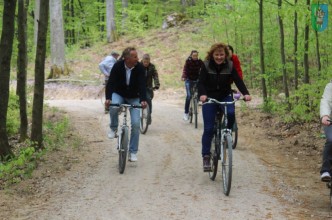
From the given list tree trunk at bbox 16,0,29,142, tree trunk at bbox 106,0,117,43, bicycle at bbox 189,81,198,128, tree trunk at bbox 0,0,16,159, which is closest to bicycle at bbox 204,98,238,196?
tree trunk at bbox 0,0,16,159

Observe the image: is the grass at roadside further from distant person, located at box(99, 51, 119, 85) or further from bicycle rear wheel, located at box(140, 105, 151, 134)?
distant person, located at box(99, 51, 119, 85)

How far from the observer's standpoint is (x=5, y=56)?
8.95m

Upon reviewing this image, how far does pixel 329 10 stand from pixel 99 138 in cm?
651

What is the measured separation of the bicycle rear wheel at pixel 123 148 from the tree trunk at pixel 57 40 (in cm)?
1741

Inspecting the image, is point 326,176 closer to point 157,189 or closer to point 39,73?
point 157,189

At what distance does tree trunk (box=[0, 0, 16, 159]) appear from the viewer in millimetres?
8758

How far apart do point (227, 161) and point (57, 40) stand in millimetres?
19655

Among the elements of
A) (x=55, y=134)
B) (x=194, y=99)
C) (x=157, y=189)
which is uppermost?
(x=194, y=99)

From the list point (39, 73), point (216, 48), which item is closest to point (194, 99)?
point (39, 73)

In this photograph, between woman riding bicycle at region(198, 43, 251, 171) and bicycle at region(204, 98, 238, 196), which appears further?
woman riding bicycle at region(198, 43, 251, 171)

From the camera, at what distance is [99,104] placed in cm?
1978

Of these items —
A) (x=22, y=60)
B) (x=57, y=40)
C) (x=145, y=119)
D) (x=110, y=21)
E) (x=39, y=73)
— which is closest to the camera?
(x=39, y=73)

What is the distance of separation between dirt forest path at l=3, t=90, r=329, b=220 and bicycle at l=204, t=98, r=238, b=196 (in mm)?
233

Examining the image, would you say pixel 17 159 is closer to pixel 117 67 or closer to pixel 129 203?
pixel 117 67
